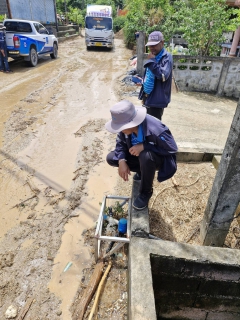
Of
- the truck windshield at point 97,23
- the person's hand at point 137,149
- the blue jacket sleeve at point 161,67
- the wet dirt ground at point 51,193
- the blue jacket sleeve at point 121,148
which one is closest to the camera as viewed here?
the wet dirt ground at point 51,193

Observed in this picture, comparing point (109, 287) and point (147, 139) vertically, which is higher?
point (147, 139)

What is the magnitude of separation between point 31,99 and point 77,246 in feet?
17.9

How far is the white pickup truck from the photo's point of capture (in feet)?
30.9

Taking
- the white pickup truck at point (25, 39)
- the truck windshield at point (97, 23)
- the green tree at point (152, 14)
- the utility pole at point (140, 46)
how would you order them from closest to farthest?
1. the utility pole at point (140, 46)
2. the white pickup truck at point (25, 39)
3. the green tree at point (152, 14)
4. the truck windshield at point (97, 23)

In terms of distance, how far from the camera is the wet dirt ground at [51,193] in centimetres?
220

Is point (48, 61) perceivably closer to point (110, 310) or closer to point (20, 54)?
point (20, 54)

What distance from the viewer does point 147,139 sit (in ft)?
7.63

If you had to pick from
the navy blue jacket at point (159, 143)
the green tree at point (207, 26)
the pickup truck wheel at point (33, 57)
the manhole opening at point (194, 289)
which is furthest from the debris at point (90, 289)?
the pickup truck wheel at point (33, 57)

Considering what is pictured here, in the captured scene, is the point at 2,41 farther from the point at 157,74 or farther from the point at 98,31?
the point at 98,31

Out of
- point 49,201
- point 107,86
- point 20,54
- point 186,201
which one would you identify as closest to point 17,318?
point 49,201

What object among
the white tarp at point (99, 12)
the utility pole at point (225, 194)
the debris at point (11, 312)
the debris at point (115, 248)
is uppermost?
the white tarp at point (99, 12)

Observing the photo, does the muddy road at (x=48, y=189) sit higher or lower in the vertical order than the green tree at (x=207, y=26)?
lower

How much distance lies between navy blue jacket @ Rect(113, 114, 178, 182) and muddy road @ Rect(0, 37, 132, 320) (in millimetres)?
1091

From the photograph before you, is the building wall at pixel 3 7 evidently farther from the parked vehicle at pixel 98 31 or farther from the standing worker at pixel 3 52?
the standing worker at pixel 3 52
